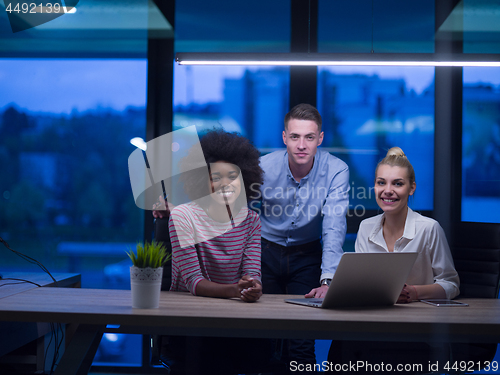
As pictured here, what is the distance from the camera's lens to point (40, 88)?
379 centimetres

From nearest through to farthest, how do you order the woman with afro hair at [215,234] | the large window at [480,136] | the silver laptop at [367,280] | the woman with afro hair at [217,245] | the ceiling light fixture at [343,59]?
the silver laptop at [367,280]
the woman with afro hair at [217,245]
the woman with afro hair at [215,234]
the ceiling light fixture at [343,59]
the large window at [480,136]

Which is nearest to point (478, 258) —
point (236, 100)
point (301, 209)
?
point (301, 209)

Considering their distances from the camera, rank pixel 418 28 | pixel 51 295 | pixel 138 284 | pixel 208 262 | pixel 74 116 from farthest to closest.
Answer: pixel 74 116
pixel 418 28
pixel 208 262
pixel 51 295
pixel 138 284

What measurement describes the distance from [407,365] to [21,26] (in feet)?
13.3

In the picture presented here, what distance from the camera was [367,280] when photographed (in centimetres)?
132

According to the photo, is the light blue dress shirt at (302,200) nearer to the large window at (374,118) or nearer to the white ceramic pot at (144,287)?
the large window at (374,118)

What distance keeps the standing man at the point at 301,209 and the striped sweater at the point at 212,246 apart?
0.65 metres

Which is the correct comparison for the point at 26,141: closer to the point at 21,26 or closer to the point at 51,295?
the point at 21,26

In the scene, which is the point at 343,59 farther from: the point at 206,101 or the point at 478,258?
the point at 206,101

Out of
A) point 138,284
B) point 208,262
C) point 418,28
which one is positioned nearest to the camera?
point 138,284

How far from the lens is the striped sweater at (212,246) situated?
1693 millimetres

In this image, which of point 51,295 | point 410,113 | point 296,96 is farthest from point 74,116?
point 410,113

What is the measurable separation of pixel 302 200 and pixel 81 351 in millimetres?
1657

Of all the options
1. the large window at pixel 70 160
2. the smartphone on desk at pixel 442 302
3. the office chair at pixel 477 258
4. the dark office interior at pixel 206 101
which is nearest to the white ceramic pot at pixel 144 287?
the smartphone on desk at pixel 442 302
